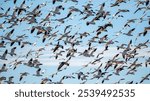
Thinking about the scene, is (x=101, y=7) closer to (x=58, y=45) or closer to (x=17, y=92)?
(x=58, y=45)

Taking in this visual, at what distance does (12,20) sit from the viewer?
2862 centimetres

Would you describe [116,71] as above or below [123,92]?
below

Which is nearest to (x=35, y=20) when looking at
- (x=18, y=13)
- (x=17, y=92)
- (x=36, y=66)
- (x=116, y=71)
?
(x=18, y=13)

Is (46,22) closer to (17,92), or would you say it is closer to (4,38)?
(4,38)

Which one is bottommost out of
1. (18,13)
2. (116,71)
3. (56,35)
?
(116,71)

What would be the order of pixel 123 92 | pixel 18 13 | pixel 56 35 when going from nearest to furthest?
pixel 123 92
pixel 18 13
pixel 56 35

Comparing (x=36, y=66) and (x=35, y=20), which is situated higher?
(x=35, y=20)

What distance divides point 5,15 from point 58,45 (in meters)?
3.94

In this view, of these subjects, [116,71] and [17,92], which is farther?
[116,71]

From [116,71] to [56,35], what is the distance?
16.0 feet

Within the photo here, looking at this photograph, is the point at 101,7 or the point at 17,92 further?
the point at 101,7

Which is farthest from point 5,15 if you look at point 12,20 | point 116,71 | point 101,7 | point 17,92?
point 17,92

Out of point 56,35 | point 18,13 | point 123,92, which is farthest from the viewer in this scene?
point 56,35

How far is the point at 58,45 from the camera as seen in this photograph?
27.7 m
